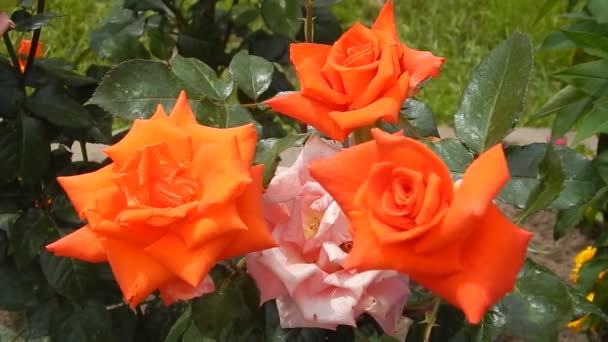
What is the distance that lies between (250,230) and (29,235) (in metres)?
0.59

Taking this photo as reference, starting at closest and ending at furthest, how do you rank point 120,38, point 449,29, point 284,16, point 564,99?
point 284,16, point 120,38, point 564,99, point 449,29

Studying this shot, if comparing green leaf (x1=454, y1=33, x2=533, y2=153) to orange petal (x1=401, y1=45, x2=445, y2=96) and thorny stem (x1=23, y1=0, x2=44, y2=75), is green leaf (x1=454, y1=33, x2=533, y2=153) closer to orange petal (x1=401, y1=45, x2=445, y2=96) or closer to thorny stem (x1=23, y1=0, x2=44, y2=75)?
orange petal (x1=401, y1=45, x2=445, y2=96)

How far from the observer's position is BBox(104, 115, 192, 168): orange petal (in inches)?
23.9

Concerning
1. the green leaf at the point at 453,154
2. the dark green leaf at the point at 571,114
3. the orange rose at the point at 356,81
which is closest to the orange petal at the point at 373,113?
the orange rose at the point at 356,81

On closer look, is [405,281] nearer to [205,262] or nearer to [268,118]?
[205,262]

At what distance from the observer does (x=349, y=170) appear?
1.80ft

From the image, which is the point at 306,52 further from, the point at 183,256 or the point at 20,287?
the point at 20,287

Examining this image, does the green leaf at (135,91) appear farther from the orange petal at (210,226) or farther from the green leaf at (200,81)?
the orange petal at (210,226)

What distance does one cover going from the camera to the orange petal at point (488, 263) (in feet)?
1.71

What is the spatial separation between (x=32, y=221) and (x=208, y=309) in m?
0.50

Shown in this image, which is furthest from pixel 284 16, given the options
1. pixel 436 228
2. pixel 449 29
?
pixel 449 29

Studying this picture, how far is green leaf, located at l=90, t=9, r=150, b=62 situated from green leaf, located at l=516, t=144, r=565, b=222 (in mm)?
854

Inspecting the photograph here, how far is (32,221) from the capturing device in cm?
112

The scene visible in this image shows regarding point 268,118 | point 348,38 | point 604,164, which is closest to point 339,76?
point 348,38
